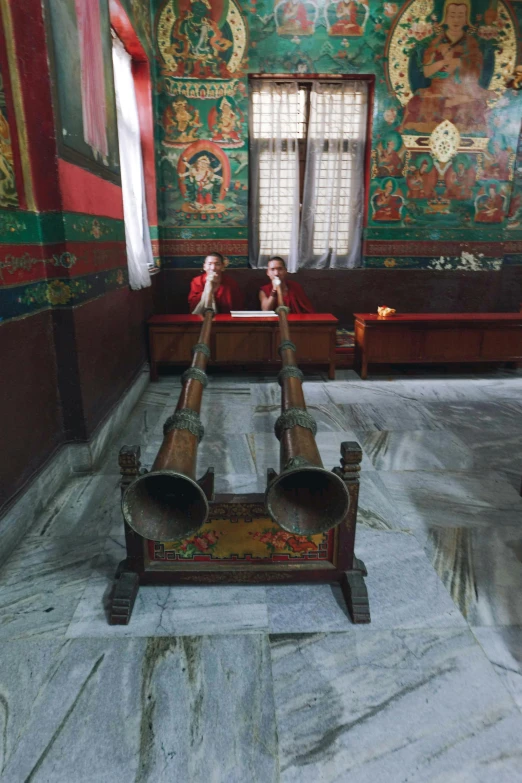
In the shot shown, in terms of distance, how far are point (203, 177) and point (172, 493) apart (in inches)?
207

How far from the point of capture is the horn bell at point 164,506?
163 cm

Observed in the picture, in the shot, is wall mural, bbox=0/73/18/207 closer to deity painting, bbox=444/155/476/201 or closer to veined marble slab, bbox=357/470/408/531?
veined marble slab, bbox=357/470/408/531

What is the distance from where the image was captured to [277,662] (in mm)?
1781

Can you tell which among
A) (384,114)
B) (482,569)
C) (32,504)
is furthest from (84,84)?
(384,114)

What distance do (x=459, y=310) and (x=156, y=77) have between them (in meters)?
4.69

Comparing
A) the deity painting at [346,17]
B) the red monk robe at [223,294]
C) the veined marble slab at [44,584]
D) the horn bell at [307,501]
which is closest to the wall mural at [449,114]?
the deity painting at [346,17]

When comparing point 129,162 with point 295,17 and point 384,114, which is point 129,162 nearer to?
point 295,17

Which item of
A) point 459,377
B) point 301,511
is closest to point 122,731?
point 301,511

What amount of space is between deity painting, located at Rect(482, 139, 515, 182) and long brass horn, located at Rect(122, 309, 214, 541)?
6.03 metres

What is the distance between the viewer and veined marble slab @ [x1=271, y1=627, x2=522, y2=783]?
56.2 inches

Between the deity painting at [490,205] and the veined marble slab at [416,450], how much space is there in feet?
12.2

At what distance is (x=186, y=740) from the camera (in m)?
1.50

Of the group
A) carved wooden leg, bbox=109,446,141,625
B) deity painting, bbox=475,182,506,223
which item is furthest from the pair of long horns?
deity painting, bbox=475,182,506,223

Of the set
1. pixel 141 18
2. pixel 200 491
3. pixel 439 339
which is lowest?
pixel 439 339
